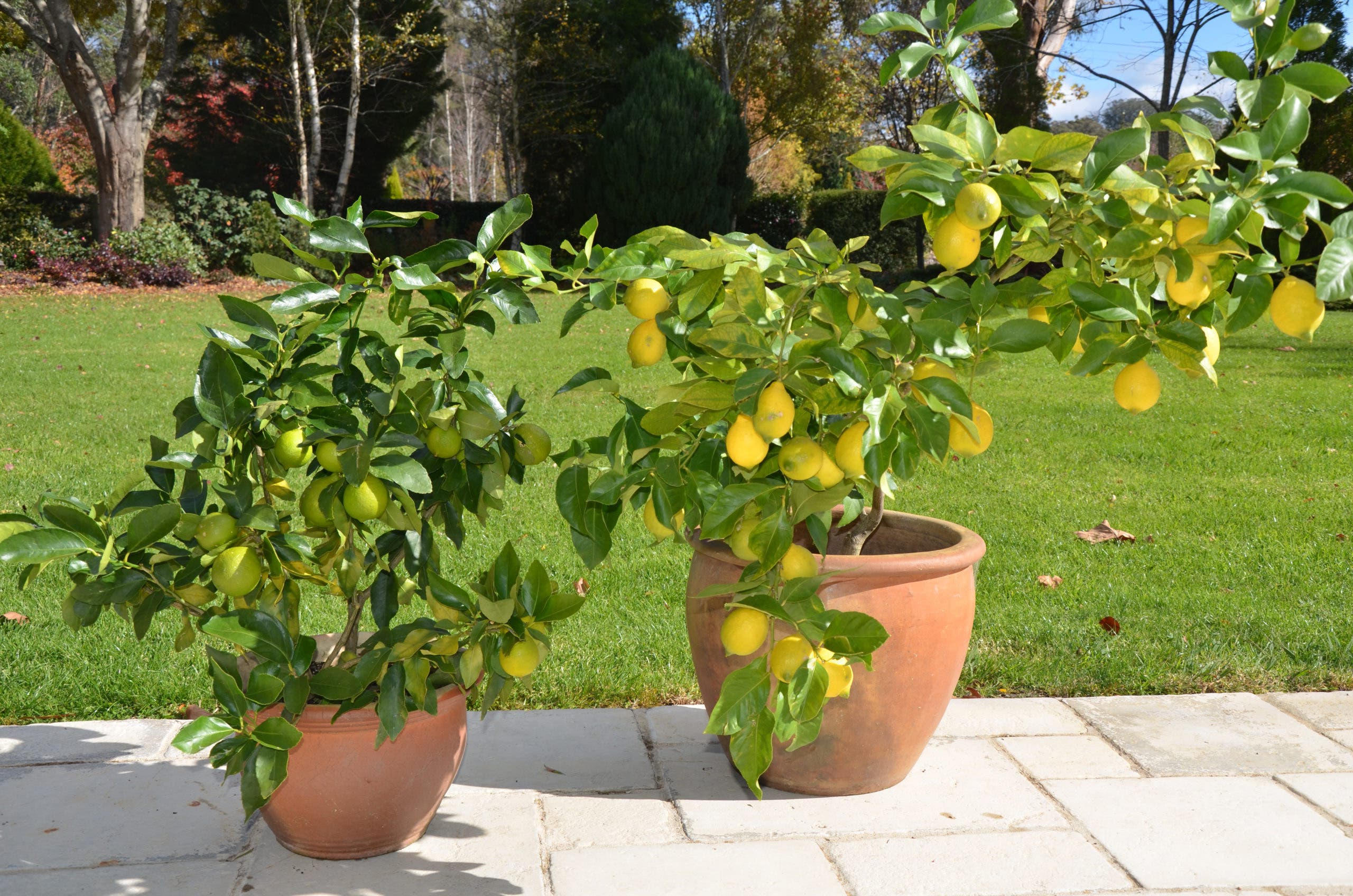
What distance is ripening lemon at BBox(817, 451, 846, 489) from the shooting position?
1.72 metres

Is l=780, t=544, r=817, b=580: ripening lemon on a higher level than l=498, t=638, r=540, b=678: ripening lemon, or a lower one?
higher

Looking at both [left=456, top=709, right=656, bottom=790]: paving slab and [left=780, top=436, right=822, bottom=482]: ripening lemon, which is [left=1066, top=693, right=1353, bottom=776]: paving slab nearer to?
[left=456, top=709, right=656, bottom=790]: paving slab

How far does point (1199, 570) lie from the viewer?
4.19 m

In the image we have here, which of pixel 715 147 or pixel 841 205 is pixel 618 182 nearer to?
pixel 715 147

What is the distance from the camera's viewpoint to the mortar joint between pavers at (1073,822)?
218 cm

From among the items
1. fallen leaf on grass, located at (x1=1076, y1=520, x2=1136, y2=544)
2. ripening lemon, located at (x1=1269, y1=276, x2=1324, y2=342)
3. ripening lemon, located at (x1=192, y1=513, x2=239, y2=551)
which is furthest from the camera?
fallen leaf on grass, located at (x1=1076, y1=520, x2=1136, y2=544)

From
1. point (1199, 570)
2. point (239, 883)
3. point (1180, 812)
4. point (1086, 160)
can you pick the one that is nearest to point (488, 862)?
point (239, 883)

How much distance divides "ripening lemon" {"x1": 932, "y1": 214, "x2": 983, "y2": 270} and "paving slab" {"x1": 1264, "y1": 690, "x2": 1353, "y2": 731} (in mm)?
2192

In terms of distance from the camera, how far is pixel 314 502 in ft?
6.81

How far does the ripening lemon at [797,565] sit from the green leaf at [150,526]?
3.62 ft

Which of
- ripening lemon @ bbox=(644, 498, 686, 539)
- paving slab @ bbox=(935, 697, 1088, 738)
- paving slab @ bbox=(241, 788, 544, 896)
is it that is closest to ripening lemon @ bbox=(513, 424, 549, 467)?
ripening lemon @ bbox=(644, 498, 686, 539)

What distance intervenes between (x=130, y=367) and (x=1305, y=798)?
9.35 metres

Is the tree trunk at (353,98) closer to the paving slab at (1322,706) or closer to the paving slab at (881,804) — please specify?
the paving slab at (881,804)

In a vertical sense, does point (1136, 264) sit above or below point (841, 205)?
below
